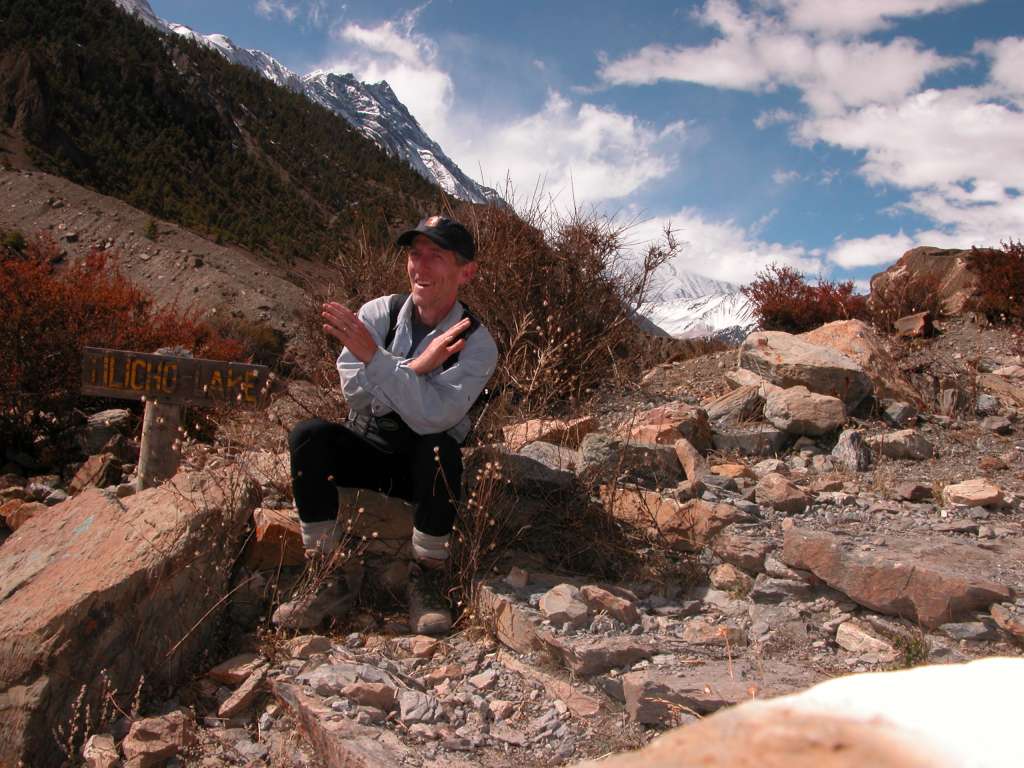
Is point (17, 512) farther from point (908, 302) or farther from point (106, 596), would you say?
point (908, 302)

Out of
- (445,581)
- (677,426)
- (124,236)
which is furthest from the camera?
(124,236)

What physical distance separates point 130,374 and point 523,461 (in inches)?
72.5

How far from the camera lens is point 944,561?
2717 mm

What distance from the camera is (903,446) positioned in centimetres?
468

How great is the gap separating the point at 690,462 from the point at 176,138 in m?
36.0

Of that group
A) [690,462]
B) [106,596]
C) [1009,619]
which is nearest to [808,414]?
[690,462]

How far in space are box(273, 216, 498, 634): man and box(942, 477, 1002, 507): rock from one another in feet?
8.23

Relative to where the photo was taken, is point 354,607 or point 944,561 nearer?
point 944,561

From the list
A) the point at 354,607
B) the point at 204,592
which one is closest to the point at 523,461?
the point at 354,607

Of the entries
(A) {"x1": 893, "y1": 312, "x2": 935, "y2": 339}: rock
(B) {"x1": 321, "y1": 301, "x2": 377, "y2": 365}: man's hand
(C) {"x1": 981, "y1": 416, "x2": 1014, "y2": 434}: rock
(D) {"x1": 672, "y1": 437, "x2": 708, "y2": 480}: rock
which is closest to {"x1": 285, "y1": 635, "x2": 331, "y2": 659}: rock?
(B) {"x1": 321, "y1": 301, "x2": 377, "y2": 365}: man's hand

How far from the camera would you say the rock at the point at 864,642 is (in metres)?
2.42

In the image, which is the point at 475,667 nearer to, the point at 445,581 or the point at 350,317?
the point at 445,581

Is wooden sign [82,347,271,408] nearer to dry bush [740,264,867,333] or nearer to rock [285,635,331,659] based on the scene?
rock [285,635,331,659]

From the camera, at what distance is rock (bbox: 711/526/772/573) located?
2.98 meters
